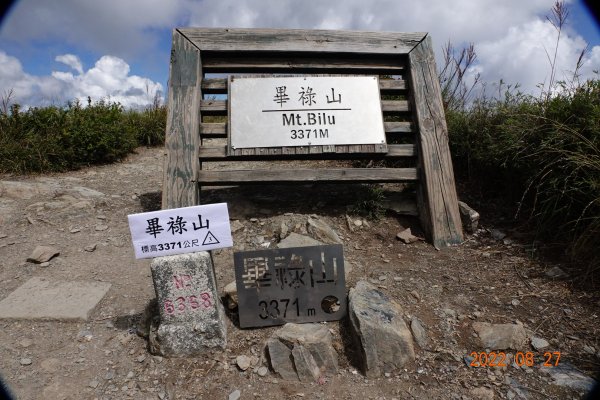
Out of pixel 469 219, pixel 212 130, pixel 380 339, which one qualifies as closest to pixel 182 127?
pixel 212 130

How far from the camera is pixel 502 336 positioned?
2.79 meters

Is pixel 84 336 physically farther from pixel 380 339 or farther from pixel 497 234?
pixel 497 234

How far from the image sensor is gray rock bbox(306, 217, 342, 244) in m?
4.01

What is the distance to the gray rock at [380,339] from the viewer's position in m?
2.61

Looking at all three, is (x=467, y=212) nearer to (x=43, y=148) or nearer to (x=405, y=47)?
(x=405, y=47)

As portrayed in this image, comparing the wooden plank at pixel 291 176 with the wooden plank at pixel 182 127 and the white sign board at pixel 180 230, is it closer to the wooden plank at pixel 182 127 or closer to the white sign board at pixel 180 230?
the wooden plank at pixel 182 127

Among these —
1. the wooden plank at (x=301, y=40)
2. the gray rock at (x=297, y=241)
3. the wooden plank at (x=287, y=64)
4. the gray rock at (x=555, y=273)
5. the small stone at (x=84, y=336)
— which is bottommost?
the small stone at (x=84, y=336)

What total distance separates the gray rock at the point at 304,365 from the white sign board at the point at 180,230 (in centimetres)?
90

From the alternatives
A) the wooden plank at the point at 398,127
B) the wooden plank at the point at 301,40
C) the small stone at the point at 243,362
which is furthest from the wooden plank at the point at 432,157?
the small stone at the point at 243,362

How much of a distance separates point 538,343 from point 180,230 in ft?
8.88

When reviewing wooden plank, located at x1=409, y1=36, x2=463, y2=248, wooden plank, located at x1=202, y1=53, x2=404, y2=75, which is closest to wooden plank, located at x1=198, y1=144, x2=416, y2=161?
wooden plank, located at x1=409, y1=36, x2=463, y2=248

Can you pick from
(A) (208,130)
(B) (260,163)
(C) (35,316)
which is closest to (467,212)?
(A) (208,130)

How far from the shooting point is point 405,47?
15.1ft

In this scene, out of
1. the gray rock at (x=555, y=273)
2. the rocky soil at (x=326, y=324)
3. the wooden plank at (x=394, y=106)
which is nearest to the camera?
the rocky soil at (x=326, y=324)
